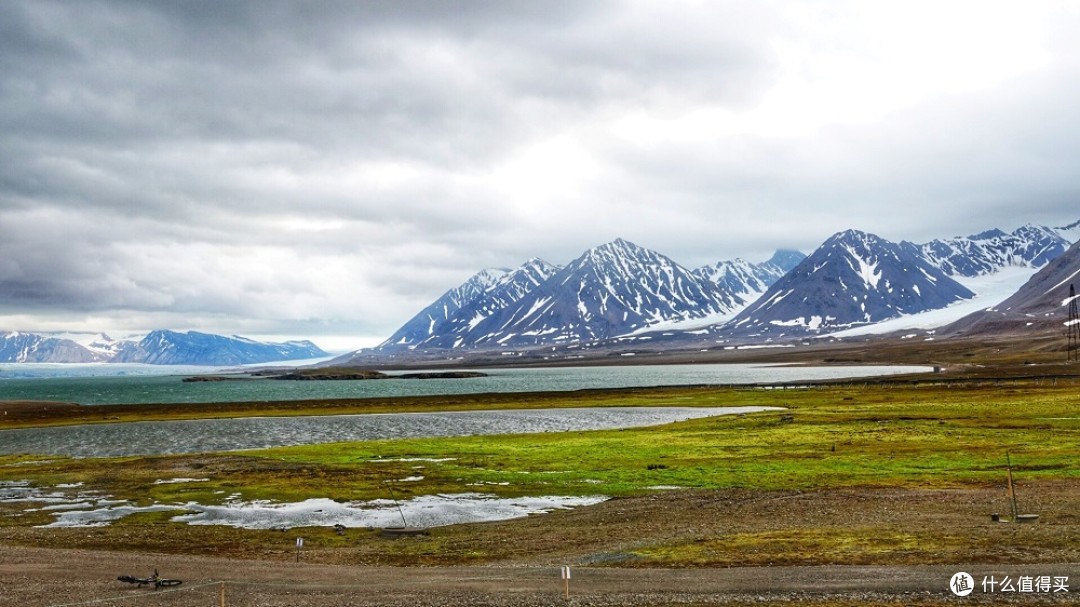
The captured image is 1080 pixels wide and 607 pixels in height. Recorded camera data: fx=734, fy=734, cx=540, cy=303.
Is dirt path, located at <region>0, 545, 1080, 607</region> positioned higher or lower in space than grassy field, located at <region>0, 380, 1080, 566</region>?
higher

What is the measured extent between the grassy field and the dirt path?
5.79ft

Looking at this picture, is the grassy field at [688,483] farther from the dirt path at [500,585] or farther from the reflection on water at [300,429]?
the reflection on water at [300,429]

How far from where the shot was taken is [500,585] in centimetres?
2539

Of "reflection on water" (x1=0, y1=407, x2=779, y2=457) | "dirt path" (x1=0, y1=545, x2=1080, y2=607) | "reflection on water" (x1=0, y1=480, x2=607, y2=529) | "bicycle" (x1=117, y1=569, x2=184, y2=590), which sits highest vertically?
"bicycle" (x1=117, y1=569, x2=184, y2=590)

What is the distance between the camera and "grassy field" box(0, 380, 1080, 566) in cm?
2991

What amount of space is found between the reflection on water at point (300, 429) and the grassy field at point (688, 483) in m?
13.2

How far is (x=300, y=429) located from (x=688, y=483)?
74.6 meters

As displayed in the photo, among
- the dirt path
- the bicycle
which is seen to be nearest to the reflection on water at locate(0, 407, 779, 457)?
the dirt path

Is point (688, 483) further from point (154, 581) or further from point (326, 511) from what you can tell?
point (154, 581)

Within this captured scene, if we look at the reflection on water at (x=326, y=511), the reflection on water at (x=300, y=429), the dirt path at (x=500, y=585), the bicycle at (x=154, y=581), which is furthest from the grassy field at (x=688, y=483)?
the reflection on water at (x=300, y=429)

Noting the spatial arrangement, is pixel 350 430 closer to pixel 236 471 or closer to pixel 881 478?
pixel 236 471

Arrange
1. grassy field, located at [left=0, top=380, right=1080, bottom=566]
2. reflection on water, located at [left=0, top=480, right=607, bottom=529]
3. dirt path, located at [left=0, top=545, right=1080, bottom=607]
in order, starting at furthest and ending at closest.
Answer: reflection on water, located at [left=0, top=480, right=607, bottom=529] < grassy field, located at [left=0, top=380, right=1080, bottom=566] < dirt path, located at [left=0, top=545, right=1080, bottom=607]

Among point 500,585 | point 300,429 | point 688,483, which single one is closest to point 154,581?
point 500,585

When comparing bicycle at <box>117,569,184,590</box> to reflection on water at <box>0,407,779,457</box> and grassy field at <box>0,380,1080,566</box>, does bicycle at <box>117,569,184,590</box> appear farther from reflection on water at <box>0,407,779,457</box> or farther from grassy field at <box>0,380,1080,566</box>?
reflection on water at <box>0,407,779,457</box>
